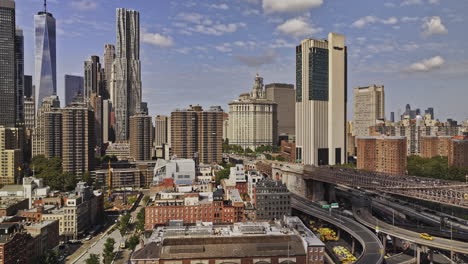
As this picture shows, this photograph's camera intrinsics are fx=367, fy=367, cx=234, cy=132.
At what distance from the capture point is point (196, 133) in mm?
130250

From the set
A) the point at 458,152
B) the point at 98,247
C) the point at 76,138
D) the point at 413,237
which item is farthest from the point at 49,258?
the point at 458,152

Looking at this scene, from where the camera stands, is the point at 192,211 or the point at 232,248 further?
the point at 192,211

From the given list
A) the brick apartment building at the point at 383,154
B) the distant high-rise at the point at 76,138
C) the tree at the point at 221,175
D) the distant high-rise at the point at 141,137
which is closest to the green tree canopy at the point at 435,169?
the brick apartment building at the point at 383,154

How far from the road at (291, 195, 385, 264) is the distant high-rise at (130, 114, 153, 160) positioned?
74.9 m

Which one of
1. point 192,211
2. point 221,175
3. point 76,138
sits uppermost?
point 76,138

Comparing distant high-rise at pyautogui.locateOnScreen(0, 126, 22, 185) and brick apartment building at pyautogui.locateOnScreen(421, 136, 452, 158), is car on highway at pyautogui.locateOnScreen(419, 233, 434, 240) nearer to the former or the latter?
brick apartment building at pyautogui.locateOnScreen(421, 136, 452, 158)

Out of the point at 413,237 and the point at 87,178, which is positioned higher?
the point at 87,178

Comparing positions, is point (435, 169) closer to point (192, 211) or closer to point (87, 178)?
point (192, 211)

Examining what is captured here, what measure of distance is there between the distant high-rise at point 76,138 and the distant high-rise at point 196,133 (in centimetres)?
2945

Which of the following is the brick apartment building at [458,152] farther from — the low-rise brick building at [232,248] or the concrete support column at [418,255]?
the low-rise brick building at [232,248]

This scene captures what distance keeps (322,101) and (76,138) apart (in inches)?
3272

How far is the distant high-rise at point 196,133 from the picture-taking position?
12800cm

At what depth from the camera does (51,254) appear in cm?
5169

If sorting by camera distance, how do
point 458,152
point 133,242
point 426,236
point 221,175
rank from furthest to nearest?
point 458,152 → point 221,175 → point 133,242 → point 426,236
